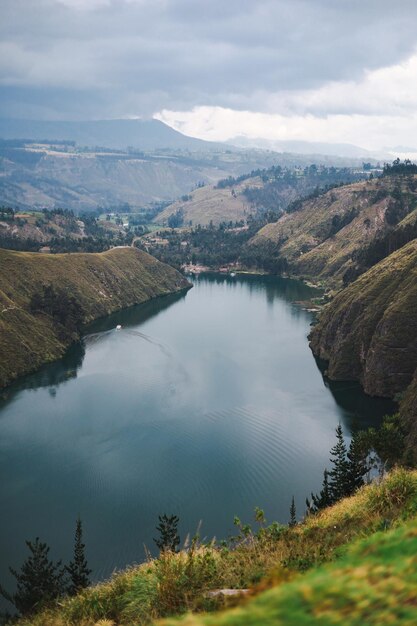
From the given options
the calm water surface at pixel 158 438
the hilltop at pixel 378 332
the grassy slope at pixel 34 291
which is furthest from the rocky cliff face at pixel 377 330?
the grassy slope at pixel 34 291

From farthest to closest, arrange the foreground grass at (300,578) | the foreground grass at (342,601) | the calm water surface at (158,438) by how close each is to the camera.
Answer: the calm water surface at (158,438) → the foreground grass at (300,578) → the foreground grass at (342,601)

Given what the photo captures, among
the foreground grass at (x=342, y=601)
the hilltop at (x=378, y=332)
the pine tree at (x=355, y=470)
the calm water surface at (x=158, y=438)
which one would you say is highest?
the foreground grass at (x=342, y=601)

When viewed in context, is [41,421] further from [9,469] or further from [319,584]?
[319,584]

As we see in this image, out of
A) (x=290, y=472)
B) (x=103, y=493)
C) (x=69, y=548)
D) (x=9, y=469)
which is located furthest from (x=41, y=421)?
(x=290, y=472)

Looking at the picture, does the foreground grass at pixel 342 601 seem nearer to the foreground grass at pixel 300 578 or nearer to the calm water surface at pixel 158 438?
the foreground grass at pixel 300 578

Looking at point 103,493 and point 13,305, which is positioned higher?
point 13,305
